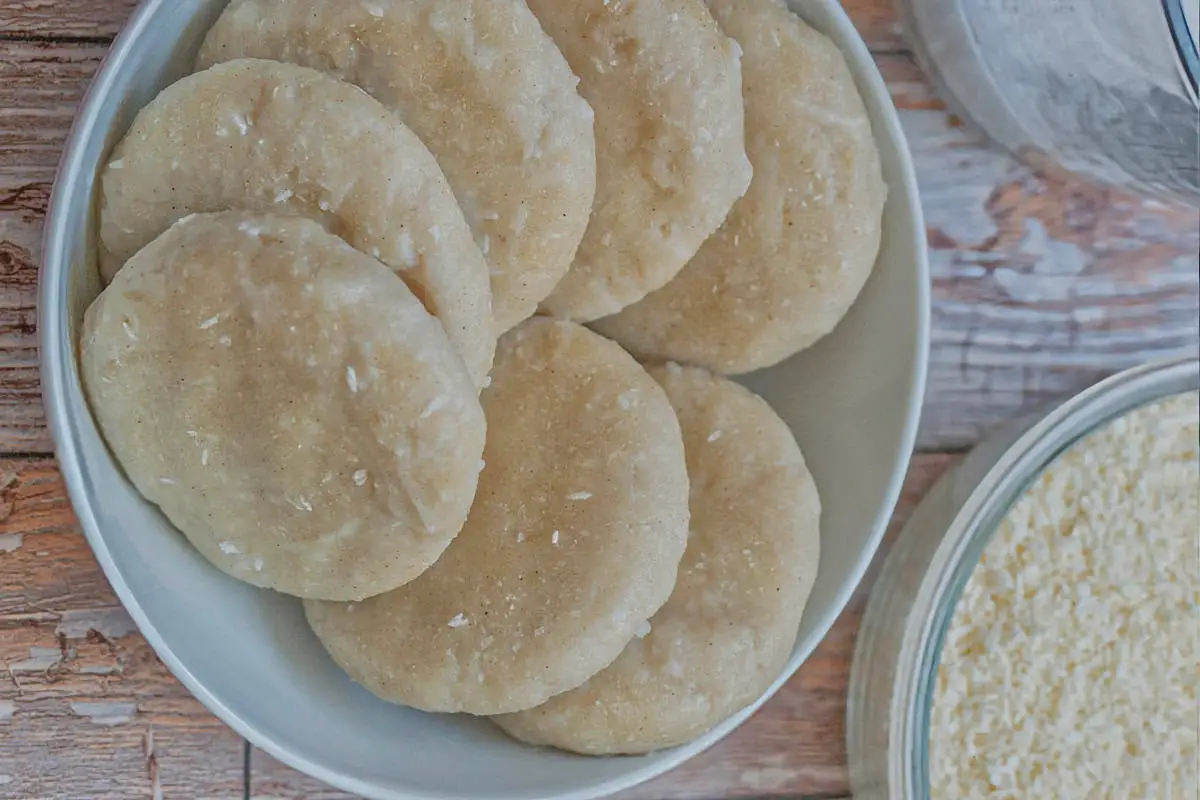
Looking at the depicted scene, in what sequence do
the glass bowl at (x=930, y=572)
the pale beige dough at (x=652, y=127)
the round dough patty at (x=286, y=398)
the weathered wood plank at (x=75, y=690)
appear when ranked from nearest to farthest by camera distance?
1. the round dough patty at (x=286, y=398)
2. the pale beige dough at (x=652, y=127)
3. the weathered wood plank at (x=75, y=690)
4. the glass bowl at (x=930, y=572)

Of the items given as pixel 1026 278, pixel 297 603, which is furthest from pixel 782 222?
pixel 297 603

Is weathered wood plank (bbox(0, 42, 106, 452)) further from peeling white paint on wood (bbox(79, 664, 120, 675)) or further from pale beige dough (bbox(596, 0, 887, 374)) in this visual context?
pale beige dough (bbox(596, 0, 887, 374))

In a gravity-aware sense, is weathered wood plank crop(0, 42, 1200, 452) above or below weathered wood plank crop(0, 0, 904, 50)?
below

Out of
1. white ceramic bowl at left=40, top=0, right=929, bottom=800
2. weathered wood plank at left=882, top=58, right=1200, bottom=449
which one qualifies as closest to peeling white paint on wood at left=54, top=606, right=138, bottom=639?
white ceramic bowl at left=40, top=0, right=929, bottom=800

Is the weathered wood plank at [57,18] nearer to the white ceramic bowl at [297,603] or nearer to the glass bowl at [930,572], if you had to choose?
the white ceramic bowl at [297,603]

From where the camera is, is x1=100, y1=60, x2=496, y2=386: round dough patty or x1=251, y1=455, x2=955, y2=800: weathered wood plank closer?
x1=100, y1=60, x2=496, y2=386: round dough patty

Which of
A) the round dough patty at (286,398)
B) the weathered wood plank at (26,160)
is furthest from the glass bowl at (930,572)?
the weathered wood plank at (26,160)
